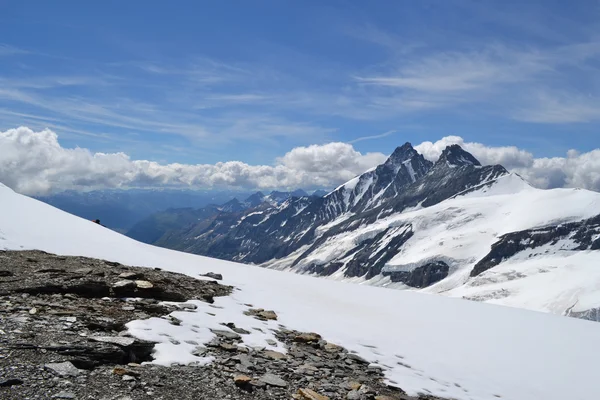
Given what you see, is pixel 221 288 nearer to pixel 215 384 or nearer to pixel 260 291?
pixel 260 291

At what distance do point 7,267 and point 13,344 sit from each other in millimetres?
9677

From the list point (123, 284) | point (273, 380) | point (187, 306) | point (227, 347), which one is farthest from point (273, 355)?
point (123, 284)

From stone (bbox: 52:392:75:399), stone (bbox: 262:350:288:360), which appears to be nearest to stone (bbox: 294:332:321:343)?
stone (bbox: 262:350:288:360)

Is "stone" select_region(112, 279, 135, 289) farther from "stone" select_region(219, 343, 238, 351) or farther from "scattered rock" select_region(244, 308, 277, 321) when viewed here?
"stone" select_region(219, 343, 238, 351)

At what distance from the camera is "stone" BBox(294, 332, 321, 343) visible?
14.8 meters

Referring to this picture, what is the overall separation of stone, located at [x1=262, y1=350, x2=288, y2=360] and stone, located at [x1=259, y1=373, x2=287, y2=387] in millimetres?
1547

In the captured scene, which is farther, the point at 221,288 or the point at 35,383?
the point at 221,288

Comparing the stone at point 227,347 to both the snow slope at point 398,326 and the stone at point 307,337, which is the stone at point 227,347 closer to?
the snow slope at point 398,326

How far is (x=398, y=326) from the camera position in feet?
65.8

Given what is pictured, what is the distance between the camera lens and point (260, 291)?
23172 mm

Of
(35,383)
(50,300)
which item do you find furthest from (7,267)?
(35,383)

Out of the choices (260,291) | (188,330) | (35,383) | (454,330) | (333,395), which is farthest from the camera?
(260,291)

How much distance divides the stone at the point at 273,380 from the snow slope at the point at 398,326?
208cm

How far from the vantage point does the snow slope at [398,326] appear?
13.9m
